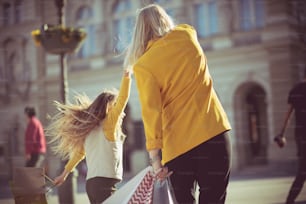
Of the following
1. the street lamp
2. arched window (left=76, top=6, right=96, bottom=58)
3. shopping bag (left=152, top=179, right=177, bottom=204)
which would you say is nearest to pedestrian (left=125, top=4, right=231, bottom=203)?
shopping bag (left=152, top=179, right=177, bottom=204)

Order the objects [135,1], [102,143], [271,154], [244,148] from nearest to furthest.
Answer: [102,143] → [271,154] → [244,148] → [135,1]

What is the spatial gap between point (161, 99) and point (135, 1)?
17154 mm

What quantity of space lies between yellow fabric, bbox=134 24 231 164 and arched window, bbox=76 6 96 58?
18208 mm

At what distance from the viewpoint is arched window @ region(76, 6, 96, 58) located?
21.0 meters

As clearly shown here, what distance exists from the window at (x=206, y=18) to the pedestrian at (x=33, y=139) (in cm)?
980

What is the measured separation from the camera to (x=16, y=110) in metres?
22.5

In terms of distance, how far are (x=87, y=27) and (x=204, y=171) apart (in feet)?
61.2

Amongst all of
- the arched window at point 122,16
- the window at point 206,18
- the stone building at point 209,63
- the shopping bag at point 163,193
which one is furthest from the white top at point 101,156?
the arched window at point 122,16

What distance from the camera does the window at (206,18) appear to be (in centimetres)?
1808

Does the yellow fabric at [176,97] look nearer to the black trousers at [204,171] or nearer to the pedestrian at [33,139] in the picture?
the black trousers at [204,171]

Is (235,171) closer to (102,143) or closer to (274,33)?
(274,33)

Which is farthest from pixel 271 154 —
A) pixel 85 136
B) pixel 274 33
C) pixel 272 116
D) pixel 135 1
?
pixel 85 136

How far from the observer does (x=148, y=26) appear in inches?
118

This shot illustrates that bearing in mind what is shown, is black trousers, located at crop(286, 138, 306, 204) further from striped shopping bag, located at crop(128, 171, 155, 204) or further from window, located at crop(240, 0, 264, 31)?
window, located at crop(240, 0, 264, 31)
